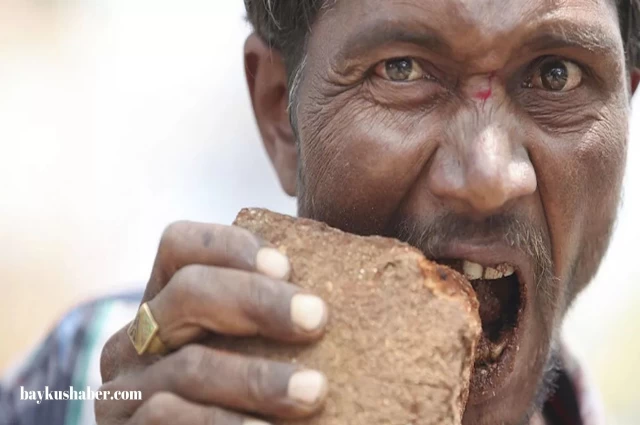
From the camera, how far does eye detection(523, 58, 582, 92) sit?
199 centimetres

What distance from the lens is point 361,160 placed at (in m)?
1.96

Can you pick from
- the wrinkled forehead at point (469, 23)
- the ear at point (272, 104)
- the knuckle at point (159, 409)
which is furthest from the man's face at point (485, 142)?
the knuckle at point (159, 409)

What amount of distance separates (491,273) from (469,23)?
0.54 metres

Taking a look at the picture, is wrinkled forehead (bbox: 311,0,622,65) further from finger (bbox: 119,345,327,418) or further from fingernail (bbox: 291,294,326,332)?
finger (bbox: 119,345,327,418)

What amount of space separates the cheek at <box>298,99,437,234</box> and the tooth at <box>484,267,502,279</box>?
25cm

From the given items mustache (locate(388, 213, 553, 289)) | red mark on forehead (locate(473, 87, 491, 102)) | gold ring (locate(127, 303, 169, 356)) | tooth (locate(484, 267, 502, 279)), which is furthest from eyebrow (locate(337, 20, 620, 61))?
gold ring (locate(127, 303, 169, 356))

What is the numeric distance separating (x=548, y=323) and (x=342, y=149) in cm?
65

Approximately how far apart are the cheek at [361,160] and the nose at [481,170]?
67 millimetres

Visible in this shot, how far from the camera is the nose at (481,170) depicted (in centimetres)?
176

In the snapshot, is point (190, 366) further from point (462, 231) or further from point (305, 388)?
point (462, 231)

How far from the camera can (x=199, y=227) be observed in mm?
1604

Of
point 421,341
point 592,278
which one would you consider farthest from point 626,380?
point 421,341

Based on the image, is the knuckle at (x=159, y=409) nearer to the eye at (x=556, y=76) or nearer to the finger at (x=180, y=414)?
the finger at (x=180, y=414)

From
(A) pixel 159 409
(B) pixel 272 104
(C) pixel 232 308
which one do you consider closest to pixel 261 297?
(C) pixel 232 308
